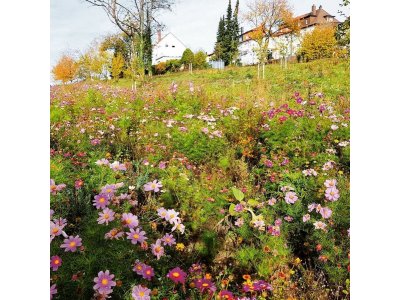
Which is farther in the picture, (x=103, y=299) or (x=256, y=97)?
(x=256, y=97)

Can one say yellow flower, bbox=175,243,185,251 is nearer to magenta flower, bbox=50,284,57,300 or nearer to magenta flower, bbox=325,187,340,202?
magenta flower, bbox=50,284,57,300

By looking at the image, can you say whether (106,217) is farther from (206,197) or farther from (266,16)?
(266,16)

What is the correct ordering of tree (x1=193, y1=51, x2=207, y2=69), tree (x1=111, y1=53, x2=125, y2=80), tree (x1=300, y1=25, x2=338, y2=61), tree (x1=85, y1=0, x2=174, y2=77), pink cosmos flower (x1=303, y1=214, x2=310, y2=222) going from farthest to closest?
tree (x1=111, y1=53, x2=125, y2=80), tree (x1=193, y1=51, x2=207, y2=69), tree (x1=300, y1=25, x2=338, y2=61), tree (x1=85, y1=0, x2=174, y2=77), pink cosmos flower (x1=303, y1=214, x2=310, y2=222)

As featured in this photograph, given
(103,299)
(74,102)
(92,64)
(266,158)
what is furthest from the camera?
(74,102)

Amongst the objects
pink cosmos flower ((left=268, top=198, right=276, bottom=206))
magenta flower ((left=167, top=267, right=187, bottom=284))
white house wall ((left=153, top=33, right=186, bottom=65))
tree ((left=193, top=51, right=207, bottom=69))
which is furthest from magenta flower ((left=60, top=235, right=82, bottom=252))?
tree ((left=193, top=51, right=207, bottom=69))

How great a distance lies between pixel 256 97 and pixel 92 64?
1915 mm

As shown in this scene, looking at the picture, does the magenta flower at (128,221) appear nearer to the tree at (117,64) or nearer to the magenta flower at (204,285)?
the magenta flower at (204,285)

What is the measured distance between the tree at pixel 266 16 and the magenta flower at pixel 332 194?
1.25 m

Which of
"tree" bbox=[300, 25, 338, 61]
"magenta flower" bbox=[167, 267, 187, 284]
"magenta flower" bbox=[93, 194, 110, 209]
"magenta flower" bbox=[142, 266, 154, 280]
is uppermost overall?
"tree" bbox=[300, 25, 338, 61]

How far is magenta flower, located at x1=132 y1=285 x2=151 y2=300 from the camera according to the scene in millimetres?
1246

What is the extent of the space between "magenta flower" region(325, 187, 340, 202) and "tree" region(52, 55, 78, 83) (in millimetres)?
1888
